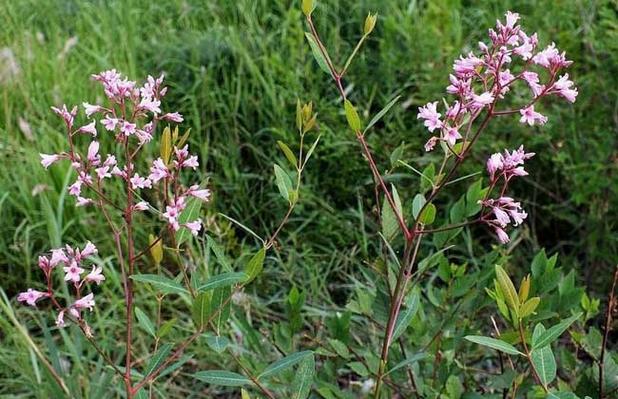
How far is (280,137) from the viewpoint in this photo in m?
2.67

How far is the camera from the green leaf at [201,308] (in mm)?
1174

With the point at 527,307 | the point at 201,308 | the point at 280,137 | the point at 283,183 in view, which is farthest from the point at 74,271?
the point at 280,137

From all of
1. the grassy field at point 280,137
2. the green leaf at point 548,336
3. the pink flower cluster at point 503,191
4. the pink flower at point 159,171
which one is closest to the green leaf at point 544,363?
the green leaf at point 548,336

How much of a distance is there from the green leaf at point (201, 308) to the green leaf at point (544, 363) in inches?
16.8

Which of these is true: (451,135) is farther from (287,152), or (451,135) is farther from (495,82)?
(287,152)

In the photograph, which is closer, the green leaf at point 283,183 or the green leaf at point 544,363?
the green leaf at point 544,363

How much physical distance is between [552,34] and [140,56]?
137 cm

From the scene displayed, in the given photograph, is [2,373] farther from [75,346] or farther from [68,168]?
[68,168]

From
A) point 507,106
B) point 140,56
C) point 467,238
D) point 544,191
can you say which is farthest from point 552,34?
point 140,56

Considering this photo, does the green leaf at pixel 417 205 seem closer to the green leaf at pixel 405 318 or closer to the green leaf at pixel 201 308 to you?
the green leaf at pixel 405 318

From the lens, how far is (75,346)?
1831 mm

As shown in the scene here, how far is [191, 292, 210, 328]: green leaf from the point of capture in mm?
1174

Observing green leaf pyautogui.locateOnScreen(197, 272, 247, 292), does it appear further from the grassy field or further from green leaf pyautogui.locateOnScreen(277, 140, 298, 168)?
the grassy field

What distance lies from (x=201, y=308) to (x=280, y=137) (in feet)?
5.03
